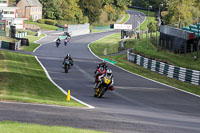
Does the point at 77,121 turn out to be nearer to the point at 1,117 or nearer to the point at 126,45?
the point at 1,117

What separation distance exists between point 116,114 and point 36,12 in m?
115

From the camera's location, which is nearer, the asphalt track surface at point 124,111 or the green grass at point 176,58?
the asphalt track surface at point 124,111

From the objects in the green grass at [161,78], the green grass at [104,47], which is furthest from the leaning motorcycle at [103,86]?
the green grass at [104,47]

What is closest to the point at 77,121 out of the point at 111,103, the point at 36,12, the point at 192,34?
the point at 111,103

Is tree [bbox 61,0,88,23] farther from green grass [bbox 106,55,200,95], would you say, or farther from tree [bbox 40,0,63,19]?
green grass [bbox 106,55,200,95]

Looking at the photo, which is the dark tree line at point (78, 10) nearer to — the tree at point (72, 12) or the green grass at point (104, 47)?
the tree at point (72, 12)

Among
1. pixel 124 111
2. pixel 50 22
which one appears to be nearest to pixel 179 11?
pixel 50 22

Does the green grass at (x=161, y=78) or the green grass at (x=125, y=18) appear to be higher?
the green grass at (x=125, y=18)

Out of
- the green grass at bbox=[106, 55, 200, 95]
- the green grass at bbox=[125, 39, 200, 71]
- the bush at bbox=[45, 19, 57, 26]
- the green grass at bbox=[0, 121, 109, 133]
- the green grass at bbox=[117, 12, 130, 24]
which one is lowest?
the green grass at bbox=[106, 55, 200, 95]

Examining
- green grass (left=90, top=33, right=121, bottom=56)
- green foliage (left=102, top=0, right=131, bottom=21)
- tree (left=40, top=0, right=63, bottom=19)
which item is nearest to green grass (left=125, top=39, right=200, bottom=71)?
green grass (left=90, top=33, right=121, bottom=56)

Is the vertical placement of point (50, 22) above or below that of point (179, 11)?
below

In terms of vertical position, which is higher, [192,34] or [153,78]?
[192,34]

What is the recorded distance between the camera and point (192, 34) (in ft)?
154

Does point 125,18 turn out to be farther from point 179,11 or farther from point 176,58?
point 176,58
